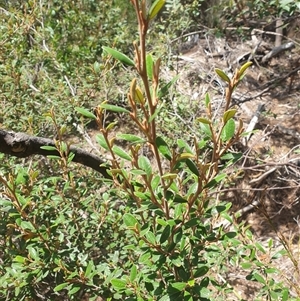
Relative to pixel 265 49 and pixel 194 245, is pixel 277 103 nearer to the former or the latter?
A: pixel 265 49

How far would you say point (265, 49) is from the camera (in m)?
5.50

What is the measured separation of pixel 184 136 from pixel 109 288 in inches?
75.0

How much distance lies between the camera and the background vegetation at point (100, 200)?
1028mm

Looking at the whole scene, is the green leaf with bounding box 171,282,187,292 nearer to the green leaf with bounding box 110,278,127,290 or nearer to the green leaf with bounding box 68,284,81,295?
the green leaf with bounding box 110,278,127,290

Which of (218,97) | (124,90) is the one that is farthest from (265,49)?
(124,90)

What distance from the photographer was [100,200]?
84.5 inches

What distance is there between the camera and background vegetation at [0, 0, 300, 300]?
1028 mm

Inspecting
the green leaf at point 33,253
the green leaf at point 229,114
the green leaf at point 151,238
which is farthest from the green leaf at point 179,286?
the green leaf at point 33,253

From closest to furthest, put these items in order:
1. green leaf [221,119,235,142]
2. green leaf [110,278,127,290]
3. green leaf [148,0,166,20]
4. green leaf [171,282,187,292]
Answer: green leaf [148,0,166,20], green leaf [221,119,235,142], green leaf [171,282,187,292], green leaf [110,278,127,290]

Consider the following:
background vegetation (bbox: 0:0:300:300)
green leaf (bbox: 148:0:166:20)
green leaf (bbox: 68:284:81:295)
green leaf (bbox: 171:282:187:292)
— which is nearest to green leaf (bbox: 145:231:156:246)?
background vegetation (bbox: 0:0:300:300)

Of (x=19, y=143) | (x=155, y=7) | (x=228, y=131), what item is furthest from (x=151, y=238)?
(x=19, y=143)

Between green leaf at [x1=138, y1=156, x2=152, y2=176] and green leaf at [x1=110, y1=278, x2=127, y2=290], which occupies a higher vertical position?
green leaf at [x1=138, y1=156, x2=152, y2=176]

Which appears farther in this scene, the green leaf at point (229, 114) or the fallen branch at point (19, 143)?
the fallen branch at point (19, 143)

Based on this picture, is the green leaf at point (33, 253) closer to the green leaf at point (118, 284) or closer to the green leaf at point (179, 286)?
the green leaf at point (118, 284)
